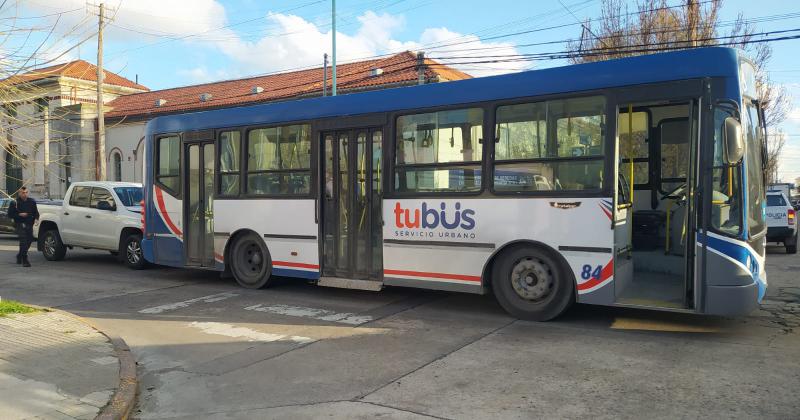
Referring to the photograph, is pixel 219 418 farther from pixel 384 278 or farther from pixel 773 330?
pixel 773 330

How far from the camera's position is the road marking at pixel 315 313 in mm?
7891

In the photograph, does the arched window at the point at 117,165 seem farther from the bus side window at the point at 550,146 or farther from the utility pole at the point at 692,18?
the bus side window at the point at 550,146

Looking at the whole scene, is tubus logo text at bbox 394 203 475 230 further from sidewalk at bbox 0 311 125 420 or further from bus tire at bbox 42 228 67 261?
bus tire at bbox 42 228 67 261

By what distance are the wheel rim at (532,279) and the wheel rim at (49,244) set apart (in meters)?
12.8

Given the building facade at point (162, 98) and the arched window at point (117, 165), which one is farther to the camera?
the arched window at point (117, 165)

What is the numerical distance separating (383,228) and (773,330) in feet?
16.6

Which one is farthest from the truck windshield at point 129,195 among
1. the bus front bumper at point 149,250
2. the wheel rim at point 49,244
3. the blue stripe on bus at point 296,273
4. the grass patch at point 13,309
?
the blue stripe on bus at point 296,273

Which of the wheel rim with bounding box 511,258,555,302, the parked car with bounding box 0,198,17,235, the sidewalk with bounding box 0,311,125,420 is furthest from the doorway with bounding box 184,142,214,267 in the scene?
the parked car with bounding box 0,198,17,235

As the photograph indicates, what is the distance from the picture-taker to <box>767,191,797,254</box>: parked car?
1571 cm

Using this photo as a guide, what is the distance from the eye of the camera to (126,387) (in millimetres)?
5223

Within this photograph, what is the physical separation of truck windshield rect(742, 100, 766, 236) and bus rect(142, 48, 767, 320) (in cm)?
3

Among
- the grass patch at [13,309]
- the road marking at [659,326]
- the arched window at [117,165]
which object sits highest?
the arched window at [117,165]

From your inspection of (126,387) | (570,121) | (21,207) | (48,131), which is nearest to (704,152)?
(570,121)

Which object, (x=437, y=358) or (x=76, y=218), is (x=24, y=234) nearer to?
(x=76, y=218)
